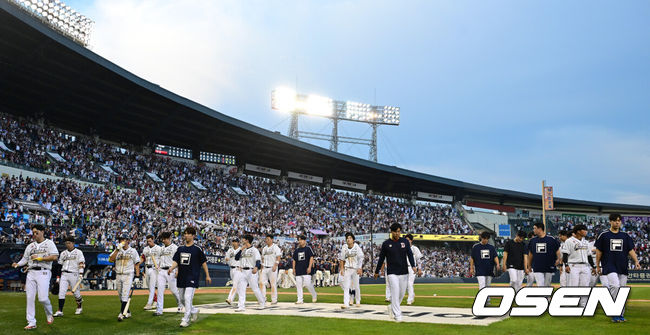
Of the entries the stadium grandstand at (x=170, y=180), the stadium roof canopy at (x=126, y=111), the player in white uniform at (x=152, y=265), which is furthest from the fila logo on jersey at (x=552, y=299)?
the stadium roof canopy at (x=126, y=111)

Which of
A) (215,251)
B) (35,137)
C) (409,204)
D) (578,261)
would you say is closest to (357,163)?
(409,204)

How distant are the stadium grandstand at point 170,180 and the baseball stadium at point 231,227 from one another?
18 centimetres

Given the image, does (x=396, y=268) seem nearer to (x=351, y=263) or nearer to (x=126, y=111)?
(x=351, y=263)

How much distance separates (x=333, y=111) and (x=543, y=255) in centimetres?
5907

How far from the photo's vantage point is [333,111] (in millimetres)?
71875

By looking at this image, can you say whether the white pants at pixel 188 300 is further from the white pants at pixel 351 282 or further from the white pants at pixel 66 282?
the white pants at pixel 351 282

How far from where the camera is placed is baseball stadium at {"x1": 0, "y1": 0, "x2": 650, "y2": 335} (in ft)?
39.6

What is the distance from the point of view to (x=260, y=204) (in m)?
51.2

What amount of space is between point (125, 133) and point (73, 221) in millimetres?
17058

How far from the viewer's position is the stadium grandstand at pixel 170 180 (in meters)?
33.8

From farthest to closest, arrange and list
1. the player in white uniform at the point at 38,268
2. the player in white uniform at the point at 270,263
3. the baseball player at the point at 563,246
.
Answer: the player in white uniform at the point at 270,263 < the baseball player at the point at 563,246 < the player in white uniform at the point at 38,268

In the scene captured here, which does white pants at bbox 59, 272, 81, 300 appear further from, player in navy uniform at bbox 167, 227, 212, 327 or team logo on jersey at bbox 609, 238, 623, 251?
team logo on jersey at bbox 609, 238, 623, 251

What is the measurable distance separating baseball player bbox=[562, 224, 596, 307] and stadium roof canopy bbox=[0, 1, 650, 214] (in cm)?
3071

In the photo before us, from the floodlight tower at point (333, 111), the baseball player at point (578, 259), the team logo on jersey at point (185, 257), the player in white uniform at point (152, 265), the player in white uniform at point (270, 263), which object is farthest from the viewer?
the floodlight tower at point (333, 111)
